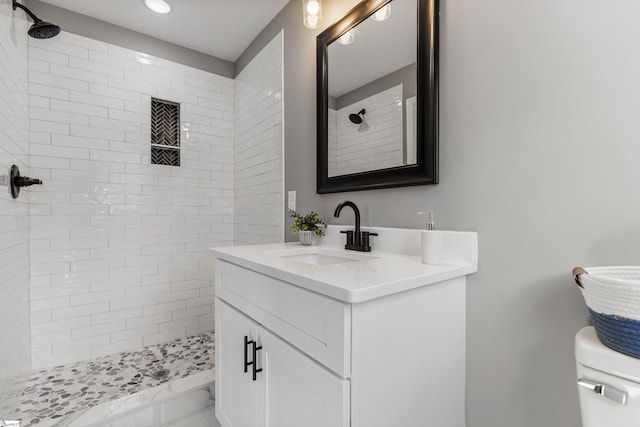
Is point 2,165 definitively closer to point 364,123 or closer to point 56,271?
point 56,271

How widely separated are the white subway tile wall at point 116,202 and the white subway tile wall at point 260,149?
0.66 feet

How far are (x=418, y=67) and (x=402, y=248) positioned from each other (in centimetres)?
70

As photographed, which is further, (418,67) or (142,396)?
(142,396)

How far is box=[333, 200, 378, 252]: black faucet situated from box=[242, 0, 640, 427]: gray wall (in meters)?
0.29

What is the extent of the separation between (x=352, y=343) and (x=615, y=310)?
20.3 inches

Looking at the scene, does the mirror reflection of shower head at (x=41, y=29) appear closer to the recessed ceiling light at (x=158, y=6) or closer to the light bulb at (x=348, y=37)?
the recessed ceiling light at (x=158, y=6)

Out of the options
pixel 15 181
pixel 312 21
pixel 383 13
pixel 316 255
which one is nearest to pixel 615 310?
pixel 316 255

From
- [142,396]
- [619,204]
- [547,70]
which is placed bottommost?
[142,396]

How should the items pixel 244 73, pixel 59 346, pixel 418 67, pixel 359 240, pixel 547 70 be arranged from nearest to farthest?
pixel 547 70, pixel 418 67, pixel 359 240, pixel 59 346, pixel 244 73

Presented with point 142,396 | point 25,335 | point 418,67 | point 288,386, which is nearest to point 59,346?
point 25,335

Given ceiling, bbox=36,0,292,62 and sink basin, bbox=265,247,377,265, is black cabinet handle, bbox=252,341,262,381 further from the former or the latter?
ceiling, bbox=36,0,292,62

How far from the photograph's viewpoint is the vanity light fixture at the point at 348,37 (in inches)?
55.2

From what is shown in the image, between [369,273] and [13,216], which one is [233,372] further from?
[13,216]

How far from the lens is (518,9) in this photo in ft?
2.86
